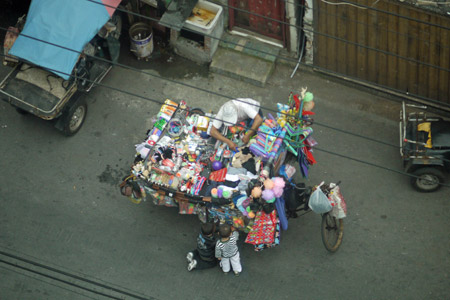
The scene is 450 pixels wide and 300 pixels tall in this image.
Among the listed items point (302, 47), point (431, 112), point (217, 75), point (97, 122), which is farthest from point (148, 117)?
point (431, 112)

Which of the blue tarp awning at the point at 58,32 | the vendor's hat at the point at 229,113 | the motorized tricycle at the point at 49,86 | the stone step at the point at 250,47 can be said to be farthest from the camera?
the stone step at the point at 250,47

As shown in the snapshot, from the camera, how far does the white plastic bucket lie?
1039 cm

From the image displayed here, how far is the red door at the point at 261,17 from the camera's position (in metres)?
10.1

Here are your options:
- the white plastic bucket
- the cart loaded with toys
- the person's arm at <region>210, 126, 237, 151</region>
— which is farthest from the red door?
the person's arm at <region>210, 126, 237, 151</region>

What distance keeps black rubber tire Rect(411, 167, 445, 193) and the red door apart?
3809mm

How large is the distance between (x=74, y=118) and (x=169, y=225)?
9.15 ft

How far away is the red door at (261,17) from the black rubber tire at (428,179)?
3809mm

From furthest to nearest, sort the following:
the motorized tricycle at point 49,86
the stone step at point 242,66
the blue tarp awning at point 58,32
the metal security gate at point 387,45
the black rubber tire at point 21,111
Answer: the stone step at point 242,66
the black rubber tire at point 21,111
the motorized tricycle at point 49,86
the metal security gate at point 387,45
the blue tarp awning at point 58,32

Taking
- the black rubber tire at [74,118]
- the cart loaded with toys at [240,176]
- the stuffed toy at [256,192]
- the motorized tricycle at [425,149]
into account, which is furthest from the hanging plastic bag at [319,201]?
the black rubber tire at [74,118]

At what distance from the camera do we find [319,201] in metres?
7.48

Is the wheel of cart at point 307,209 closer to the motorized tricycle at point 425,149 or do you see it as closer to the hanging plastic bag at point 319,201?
the hanging plastic bag at point 319,201

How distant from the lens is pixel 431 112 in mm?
9828

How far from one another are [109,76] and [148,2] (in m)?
1.71

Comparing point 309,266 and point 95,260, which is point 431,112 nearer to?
point 309,266
